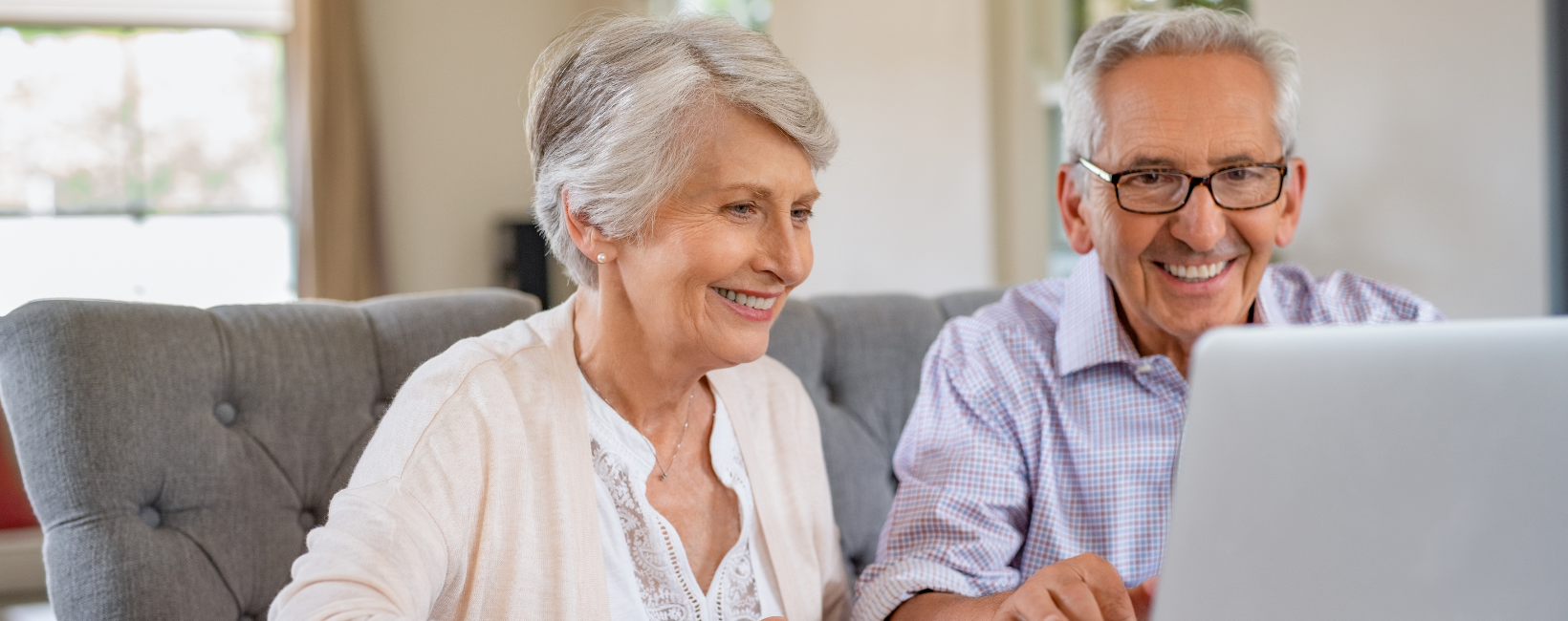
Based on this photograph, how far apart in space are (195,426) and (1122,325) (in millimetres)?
1066

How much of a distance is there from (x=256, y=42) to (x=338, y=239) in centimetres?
116

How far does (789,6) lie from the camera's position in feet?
18.0

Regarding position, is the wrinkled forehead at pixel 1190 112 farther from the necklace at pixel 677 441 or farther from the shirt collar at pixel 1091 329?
the necklace at pixel 677 441

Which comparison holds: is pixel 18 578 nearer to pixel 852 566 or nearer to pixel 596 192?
pixel 852 566

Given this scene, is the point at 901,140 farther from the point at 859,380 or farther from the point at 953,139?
the point at 859,380

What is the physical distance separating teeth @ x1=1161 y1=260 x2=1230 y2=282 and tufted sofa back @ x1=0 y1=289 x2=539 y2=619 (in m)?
0.91

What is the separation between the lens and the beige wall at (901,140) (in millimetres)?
4602

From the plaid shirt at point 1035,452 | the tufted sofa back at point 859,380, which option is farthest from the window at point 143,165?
the plaid shirt at point 1035,452

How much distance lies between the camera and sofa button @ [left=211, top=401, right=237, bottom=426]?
1339 millimetres

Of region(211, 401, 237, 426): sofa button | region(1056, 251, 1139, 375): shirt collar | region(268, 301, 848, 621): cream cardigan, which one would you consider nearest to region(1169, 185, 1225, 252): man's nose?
region(1056, 251, 1139, 375): shirt collar

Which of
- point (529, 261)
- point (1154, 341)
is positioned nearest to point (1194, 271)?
point (1154, 341)

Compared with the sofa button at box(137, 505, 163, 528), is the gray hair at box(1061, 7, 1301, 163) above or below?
above

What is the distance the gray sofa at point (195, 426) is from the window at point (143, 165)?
5.01 meters

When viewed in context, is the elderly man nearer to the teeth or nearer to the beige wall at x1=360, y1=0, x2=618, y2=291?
the teeth
